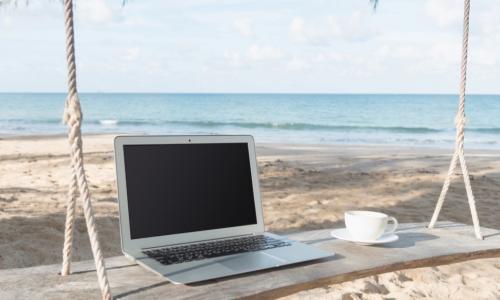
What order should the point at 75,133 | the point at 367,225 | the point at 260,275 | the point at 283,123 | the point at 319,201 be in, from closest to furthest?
the point at 75,133 < the point at 260,275 < the point at 367,225 < the point at 319,201 < the point at 283,123

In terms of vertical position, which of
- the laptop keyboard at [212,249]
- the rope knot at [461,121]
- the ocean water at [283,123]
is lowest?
the laptop keyboard at [212,249]

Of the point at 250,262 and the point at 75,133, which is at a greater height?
the point at 75,133

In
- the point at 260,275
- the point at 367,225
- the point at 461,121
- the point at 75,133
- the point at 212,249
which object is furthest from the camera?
the point at 461,121

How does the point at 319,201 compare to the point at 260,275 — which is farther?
the point at 319,201

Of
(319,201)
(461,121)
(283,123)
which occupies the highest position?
(283,123)

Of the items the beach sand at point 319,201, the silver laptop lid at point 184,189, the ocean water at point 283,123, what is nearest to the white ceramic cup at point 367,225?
the silver laptop lid at point 184,189

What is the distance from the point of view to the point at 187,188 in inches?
62.9

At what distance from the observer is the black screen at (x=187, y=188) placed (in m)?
1.51

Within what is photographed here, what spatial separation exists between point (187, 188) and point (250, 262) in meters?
0.32

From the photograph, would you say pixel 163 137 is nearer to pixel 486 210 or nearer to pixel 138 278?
pixel 138 278

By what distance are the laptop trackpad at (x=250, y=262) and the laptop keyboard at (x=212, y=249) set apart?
0.04m

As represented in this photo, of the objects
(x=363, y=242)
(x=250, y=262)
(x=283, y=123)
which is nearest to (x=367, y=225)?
(x=363, y=242)

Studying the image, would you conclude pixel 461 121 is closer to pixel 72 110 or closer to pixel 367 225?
pixel 367 225

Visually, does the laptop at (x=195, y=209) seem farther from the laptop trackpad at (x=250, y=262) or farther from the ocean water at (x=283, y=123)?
the ocean water at (x=283, y=123)
